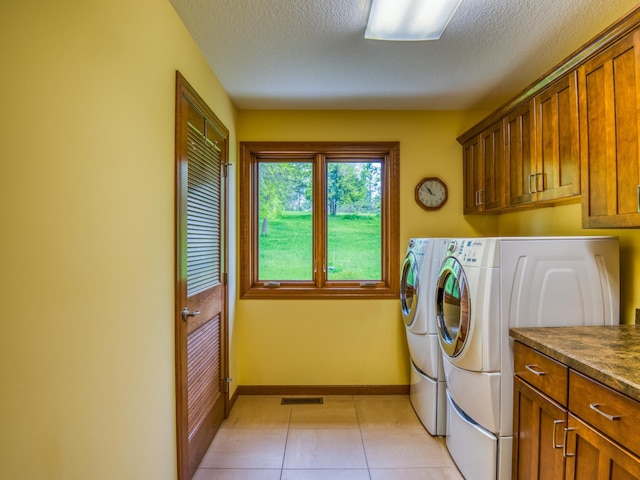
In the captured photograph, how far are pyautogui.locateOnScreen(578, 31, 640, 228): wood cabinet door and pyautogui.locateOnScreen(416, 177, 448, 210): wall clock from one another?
4.37 feet

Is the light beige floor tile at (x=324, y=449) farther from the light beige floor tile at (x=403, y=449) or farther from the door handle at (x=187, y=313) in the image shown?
the door handle at (x=187, y=313)

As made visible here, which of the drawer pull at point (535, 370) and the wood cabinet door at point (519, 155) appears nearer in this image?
the drawer pull at point (535, 370)

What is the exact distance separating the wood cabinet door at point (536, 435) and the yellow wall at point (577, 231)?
28.8 inches

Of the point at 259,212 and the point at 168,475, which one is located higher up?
the point at 259,212

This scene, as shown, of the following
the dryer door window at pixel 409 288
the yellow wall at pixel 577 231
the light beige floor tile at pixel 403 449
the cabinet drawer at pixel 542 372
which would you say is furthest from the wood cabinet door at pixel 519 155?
the light beige floor tile at pixel 403 449

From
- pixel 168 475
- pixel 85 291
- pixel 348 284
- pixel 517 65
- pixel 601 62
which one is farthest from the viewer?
pixel 348 284

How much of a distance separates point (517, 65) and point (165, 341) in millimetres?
2566

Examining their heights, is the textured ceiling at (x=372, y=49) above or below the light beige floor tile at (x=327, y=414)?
above

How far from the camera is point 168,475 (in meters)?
1.55

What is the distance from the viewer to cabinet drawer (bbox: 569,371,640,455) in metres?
0.98

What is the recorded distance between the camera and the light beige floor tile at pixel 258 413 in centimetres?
243

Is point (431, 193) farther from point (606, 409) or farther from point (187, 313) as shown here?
point (187, 313)

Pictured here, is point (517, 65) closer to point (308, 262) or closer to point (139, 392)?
point (308, 262)

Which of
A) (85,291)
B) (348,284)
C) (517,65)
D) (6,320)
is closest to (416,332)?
(348,284)
